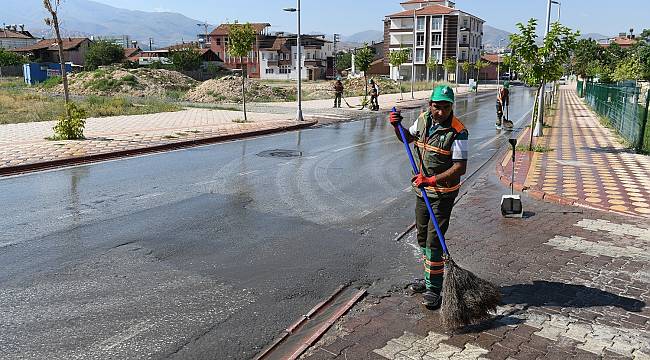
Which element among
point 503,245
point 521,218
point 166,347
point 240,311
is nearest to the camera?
point 166,347

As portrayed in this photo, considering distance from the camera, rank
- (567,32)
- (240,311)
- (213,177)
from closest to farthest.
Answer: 1. (240,311)
2. (213,177)
3. (567,32)

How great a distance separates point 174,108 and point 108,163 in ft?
54.6

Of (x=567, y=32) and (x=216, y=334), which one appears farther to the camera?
(x=567, y=32)

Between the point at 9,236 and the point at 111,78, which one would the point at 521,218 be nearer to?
the point at 9,236

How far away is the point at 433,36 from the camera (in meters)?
90.5

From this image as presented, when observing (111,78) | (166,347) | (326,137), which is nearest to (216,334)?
(166,347)

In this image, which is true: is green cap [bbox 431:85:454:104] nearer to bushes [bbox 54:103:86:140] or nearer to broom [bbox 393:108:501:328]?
broom [bbox 393:108:501:328]

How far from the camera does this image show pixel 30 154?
12312 mm

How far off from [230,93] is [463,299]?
1383 inches

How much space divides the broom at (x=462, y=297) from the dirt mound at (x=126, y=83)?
4134 centimetres

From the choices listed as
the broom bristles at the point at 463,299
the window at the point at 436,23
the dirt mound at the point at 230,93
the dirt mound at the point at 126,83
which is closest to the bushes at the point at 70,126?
the broom bristles at the point at 463,299

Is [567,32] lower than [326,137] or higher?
higher

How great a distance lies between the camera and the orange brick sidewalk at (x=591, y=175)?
850 centimetres

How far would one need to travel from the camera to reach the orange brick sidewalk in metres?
8.50
